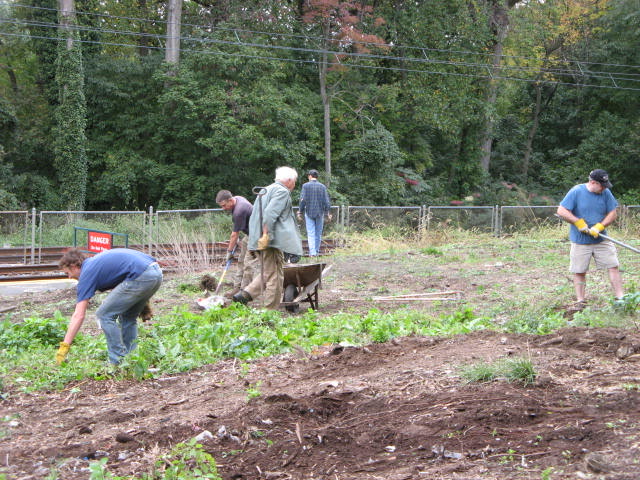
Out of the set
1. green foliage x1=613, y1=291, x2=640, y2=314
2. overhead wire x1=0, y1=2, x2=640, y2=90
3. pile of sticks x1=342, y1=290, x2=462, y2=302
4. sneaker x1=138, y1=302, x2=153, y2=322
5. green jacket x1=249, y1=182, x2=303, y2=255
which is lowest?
pile of sticks x1=342, y1=290, x2=462, y2=302

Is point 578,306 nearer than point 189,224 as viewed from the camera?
Yes

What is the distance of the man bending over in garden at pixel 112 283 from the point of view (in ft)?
22.1

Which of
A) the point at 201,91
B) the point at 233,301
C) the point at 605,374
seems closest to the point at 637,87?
the point at 201,91

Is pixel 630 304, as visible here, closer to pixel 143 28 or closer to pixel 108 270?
pixel 108 270

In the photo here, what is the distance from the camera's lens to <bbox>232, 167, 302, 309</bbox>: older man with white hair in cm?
961

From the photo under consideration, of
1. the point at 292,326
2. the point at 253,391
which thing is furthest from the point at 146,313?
the point at 253,391

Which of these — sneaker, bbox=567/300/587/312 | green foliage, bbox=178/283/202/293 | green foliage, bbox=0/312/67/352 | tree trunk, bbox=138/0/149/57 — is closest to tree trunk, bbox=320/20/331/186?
tree trunk, bbox=138/0/149/57

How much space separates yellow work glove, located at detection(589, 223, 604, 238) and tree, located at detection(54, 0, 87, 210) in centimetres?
2488

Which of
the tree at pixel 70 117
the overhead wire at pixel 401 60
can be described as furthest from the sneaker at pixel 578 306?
the tree at pixel 70 117

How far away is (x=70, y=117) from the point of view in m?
29.8

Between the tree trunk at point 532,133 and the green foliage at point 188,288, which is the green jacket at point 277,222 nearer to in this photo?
the green foliage at point 188,288

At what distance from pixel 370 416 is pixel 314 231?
39.3 ft

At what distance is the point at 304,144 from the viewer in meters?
29.0

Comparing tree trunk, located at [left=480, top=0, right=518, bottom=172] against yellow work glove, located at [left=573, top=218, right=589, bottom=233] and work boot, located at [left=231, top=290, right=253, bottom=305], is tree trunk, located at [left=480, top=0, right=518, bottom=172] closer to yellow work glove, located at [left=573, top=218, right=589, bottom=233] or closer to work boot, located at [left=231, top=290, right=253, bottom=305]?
yellow work glove, located at [left=573, top=218, right=589, bottom=233]
